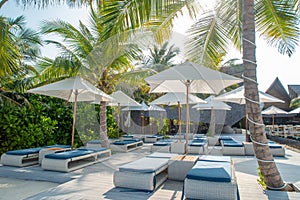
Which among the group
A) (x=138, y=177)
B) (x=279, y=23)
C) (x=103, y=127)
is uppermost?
(x=279, y=23)

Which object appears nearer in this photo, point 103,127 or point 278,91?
point 103,127

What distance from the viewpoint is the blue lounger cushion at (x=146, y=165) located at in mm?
4258

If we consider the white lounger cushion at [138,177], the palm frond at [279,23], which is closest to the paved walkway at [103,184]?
the white lounger cushion at [138,177]

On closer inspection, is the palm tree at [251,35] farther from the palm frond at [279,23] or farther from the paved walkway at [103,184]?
the paved walkway at [103,184]

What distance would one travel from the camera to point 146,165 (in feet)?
15.1

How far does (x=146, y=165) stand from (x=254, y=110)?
2.23 m

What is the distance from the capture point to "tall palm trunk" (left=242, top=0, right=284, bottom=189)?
393 cm

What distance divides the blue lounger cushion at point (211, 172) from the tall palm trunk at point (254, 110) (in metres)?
0.62

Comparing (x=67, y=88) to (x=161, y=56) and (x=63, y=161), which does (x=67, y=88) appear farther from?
(x=161, y=56)

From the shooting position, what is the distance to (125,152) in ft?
31.0

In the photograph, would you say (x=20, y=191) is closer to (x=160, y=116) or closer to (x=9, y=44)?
(x=9, y=44)

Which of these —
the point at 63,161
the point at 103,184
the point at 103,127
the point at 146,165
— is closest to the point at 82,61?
the point at 103,127

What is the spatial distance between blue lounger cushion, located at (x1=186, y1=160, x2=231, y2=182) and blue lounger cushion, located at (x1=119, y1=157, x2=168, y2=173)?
81cm

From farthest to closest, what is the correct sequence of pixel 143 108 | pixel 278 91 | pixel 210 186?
pixel 278 91
pixel 143 108
pixel 210 186
